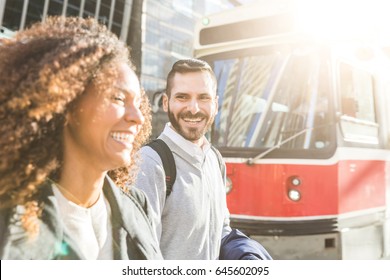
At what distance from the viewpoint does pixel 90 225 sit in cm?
103

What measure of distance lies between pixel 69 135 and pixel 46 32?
271 millimetres

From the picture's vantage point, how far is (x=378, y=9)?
2918mm

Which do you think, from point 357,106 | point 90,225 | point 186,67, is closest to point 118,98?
Result: point 90,225

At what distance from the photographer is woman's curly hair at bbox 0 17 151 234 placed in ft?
3.01

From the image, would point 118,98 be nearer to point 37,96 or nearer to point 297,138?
point 37,96

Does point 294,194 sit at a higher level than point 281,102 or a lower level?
lower

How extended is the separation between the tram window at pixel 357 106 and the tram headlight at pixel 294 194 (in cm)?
55

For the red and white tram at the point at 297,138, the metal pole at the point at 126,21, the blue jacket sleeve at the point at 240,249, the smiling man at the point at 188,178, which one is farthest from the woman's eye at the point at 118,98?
the metal pole at the point at 126,21

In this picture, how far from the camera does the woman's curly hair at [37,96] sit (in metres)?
0.92

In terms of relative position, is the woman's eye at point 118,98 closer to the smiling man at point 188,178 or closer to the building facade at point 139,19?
the smiling man at point 188,178

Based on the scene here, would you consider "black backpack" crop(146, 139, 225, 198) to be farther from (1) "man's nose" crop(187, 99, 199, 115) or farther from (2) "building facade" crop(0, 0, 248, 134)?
(2) "building facade" crop(0, 0, 248, 134)

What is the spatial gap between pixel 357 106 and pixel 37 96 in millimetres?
2752

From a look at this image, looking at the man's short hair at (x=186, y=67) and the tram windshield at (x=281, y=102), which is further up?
the tram windshield at (x=281, y=102)
